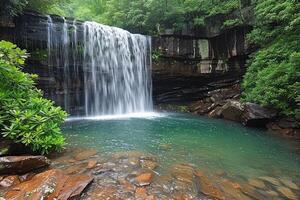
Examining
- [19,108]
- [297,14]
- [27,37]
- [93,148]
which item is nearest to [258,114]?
[297,14]

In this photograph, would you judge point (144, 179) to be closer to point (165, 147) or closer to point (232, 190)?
point (232, 190)

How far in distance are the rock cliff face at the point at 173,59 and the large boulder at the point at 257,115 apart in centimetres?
503

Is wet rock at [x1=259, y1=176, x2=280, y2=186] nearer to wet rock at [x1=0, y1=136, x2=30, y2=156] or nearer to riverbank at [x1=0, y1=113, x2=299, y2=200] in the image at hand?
riverbank at [x1=0, y1=113, x2=299, y2=200]

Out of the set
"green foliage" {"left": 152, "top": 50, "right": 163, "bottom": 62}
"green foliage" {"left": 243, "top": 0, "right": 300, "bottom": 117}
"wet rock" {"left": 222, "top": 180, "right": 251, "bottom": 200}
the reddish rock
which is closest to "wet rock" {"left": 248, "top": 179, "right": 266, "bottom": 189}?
"wet rock" {"left": 222, "top": 180, "right": 251, "bottom": 200}

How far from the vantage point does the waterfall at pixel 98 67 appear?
12859 millimetres

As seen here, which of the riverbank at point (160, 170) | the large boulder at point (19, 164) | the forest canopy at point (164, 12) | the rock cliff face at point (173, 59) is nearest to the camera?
the riverbank at point (160, 170)

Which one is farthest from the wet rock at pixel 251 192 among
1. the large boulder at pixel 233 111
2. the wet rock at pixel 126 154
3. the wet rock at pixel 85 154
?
the large boulder at pixel 233 111

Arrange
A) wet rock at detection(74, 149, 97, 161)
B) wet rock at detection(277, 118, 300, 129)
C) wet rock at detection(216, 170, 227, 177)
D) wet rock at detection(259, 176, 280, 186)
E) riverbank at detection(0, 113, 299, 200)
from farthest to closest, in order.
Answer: wet rock at detection(277, 118, 300, 129)
wet rock at detection(74, 149, 97, 161)
wet rock at detection(216, 170, 227, 177)
wet rock at detection(259, 176, 280, 186)
riverbank at detection(0, 113, 299, 200)

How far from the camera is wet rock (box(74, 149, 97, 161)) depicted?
537 cm

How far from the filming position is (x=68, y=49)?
1301 cm

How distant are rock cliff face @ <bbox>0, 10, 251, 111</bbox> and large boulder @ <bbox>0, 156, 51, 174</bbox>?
8.50m

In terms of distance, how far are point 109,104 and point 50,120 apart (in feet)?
29.2

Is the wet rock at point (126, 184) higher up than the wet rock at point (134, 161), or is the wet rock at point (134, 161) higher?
the wet rock at point (134, 161)

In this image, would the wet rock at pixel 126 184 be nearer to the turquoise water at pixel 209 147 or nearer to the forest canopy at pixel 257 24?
the turquoise water at pixel 209 147
